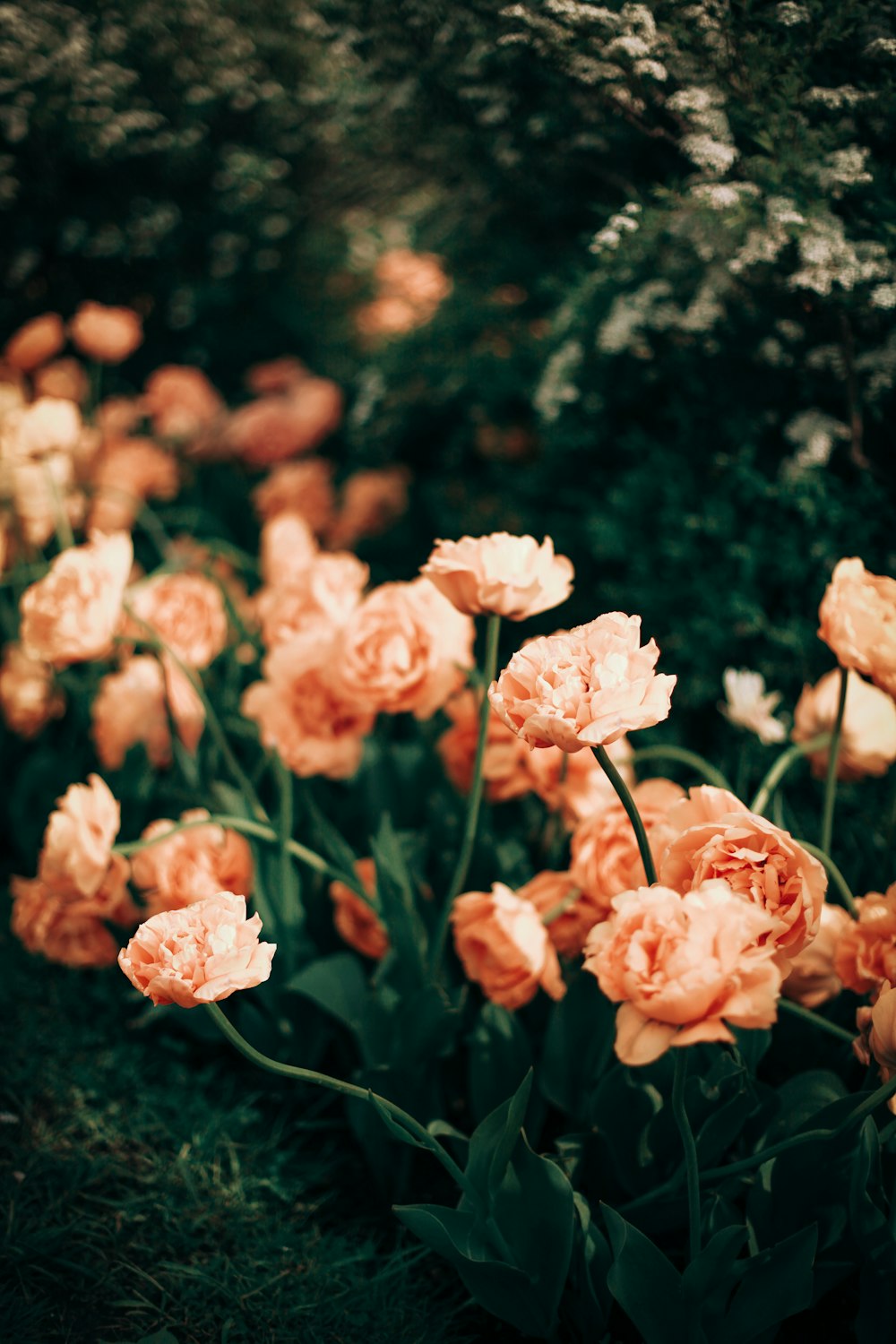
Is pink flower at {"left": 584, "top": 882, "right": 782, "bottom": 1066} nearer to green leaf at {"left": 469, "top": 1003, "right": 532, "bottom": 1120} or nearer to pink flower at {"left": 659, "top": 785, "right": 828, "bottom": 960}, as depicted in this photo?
pink flower at {"left": 659, "top": 785, "right": 828, "bottom": 960}

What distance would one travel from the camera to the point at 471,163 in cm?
216

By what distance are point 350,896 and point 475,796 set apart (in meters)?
0.37

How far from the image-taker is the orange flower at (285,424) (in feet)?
8.87

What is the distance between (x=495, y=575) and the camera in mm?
1000

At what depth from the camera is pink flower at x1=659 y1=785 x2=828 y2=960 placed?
0.82m

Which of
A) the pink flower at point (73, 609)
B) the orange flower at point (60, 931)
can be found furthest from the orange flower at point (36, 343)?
the orange flower at point (60, 931)

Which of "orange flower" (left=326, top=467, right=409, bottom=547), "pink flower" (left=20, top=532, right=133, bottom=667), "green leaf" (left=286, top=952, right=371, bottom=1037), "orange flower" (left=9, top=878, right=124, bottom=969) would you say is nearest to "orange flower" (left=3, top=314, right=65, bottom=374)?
"orange flower" (left=326, top=467, right=409, bottom=547)

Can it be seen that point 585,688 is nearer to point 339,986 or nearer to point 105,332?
point 339,986

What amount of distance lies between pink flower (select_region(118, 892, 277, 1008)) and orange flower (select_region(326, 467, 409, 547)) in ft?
6.10

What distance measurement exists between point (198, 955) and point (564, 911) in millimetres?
558

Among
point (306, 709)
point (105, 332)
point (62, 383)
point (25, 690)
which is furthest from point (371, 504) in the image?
point (306, 709)

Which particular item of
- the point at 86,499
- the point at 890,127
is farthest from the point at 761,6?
the point at 86,499

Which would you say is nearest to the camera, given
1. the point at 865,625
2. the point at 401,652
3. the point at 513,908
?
the point at 865,625

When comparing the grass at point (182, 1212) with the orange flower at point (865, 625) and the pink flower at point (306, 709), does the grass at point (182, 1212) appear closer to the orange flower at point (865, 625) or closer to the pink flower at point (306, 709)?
the pink flower at point (306, 709)
